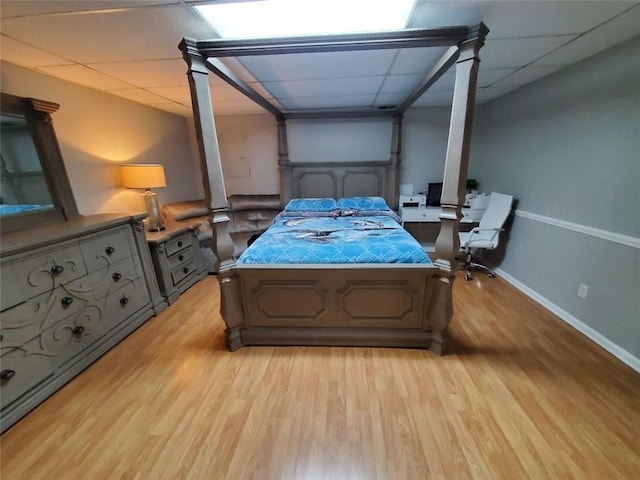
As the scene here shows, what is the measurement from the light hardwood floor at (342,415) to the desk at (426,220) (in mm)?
1727

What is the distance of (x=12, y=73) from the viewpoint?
6.34ft

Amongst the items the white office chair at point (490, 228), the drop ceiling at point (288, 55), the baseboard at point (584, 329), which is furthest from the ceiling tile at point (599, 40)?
the baseboard at point (584, 329)

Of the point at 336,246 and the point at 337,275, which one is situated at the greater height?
the point at 336,246

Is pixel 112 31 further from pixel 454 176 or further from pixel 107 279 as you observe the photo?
pixel 454 176

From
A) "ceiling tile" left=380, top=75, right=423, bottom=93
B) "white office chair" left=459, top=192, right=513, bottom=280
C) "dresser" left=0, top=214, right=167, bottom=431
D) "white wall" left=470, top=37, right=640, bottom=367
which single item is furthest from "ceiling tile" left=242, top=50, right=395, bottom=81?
"white office chair" left=459, top=192, right=513, bottom=280

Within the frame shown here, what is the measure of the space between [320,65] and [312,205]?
5.74ft

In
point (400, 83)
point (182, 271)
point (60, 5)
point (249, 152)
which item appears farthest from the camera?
point (249, 152)

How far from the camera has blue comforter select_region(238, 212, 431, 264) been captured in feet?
6.27

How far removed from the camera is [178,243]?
294cm

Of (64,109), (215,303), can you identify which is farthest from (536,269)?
(64,109)

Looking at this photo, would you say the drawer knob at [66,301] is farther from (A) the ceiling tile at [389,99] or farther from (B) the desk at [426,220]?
(B) the desk at [426,220]

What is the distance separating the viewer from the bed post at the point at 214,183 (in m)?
1.57

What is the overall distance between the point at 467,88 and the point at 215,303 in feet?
9.25

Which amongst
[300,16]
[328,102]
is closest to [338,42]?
[300,16]
